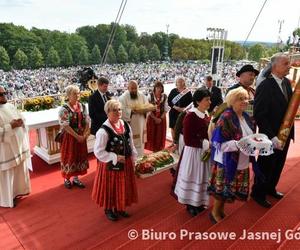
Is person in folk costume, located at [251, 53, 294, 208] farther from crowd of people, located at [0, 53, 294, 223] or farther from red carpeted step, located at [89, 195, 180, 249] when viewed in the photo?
red carpeted step, located at [89, 195, 180, 249]

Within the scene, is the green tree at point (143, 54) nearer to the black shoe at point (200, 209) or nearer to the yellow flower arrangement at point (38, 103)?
the yellow flower arrangement at point (38, 103)

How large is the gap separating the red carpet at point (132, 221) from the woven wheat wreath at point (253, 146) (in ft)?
2.19

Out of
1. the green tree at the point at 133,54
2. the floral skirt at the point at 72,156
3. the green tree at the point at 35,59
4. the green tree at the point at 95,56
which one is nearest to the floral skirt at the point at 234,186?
the floral skirt at the point at 72,156

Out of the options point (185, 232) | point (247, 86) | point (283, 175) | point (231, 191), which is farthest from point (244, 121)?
point (283, 175)

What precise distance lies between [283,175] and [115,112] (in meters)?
2.64

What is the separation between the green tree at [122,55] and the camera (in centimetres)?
6650

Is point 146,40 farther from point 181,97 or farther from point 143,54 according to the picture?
point 181,97

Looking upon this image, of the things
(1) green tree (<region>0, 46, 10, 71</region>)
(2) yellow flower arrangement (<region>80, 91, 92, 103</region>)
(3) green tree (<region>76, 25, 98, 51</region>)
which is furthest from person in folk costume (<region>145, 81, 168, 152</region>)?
(3) green tree (<region>76, 25, 98, 51</region>)

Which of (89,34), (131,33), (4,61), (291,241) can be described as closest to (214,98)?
(291,241)

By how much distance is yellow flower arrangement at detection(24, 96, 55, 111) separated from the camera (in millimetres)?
5781

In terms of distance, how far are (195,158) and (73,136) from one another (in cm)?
185

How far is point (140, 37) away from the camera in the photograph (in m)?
75.9

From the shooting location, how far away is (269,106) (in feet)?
9.46

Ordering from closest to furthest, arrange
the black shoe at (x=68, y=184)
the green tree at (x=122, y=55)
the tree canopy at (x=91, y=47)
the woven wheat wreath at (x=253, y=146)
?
the woven wheat wreath at (x=253, y=146) → the black shoe at (x=68, y=184) → the tree canopy at (x=91, y=47) → the green tree at (x=122, y=55)
